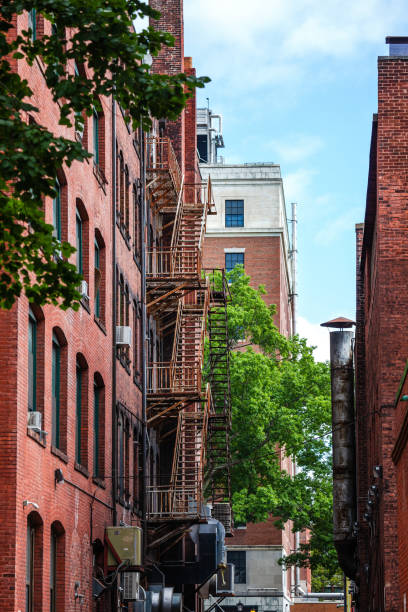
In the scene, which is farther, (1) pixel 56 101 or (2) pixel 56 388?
(2) pixel 56 388

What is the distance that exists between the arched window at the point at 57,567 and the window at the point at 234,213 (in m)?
56.4

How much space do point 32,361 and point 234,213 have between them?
58.8m

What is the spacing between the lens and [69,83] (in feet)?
38.7

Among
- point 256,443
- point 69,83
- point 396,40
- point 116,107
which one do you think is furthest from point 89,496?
point 256,443

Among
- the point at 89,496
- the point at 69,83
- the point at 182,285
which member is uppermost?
the point at 182,285

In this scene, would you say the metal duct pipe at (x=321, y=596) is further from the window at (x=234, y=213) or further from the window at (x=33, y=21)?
the window at (x=33, y=21)

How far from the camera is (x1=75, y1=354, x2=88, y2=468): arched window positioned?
25.0 meters

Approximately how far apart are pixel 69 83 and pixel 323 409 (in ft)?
133

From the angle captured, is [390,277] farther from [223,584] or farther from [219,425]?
[223,584]

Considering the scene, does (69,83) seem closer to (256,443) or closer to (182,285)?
(182,285)

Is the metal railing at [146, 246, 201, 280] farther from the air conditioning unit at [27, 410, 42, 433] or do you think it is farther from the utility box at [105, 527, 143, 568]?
the air conditioning unit at [27, 410, 42, 433]

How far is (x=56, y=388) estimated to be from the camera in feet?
73.6

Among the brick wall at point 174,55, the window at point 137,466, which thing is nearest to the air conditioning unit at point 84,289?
the window at point 137,466

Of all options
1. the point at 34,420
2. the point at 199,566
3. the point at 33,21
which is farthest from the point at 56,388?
the point at 199,566
